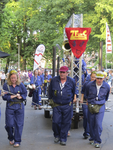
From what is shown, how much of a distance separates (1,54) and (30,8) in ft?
81.2

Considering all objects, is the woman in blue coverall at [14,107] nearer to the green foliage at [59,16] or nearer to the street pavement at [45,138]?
the street pavement at [45,138]

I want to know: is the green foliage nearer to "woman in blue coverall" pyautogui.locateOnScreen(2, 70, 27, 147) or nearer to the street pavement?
the street pavement

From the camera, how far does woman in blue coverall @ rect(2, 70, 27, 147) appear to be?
644 centimetres

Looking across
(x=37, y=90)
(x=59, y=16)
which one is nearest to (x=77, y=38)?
(x=37, y=90)

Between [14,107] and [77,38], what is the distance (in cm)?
328

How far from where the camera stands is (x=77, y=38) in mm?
8680

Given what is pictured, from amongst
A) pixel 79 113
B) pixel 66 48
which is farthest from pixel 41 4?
pixel 79 113

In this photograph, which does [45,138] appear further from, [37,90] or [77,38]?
[37,90]

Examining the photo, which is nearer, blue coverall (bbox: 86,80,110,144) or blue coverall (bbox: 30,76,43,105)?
blue coverall (bbox: 86,80,110,144)

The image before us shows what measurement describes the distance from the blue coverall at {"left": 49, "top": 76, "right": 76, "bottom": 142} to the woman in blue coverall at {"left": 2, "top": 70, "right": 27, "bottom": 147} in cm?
76

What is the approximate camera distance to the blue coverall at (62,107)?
6.67m

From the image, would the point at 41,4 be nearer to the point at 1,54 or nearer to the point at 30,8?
the point at 30,8

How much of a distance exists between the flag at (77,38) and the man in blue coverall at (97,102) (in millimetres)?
2390

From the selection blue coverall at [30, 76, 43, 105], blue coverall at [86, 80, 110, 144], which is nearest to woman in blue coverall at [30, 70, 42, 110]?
blue coverall at [30, 76, 43, 105]
